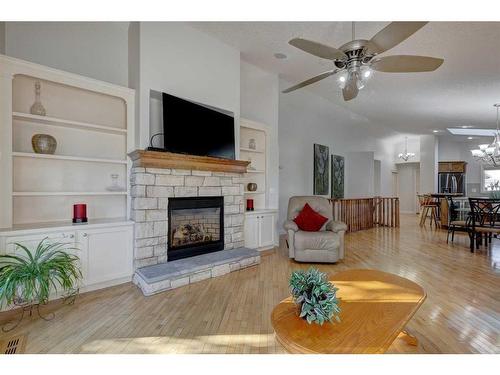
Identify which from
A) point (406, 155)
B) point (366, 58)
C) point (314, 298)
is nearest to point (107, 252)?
point (314, 298)

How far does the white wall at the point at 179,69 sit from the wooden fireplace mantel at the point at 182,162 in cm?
35

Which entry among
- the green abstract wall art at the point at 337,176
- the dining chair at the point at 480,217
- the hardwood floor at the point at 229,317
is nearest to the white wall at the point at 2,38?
the hardwood floor at the point at 229,317

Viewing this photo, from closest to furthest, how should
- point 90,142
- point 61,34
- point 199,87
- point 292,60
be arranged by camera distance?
point 61,34
point 90,142
point 199,87
point 292,60

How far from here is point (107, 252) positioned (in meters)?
3.04

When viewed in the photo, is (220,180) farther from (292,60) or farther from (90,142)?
(292,60)

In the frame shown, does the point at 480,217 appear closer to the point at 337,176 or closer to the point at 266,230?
the point at 337,176

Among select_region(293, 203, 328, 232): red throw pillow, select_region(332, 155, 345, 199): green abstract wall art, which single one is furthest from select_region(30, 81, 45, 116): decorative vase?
select_region(332, 155, 345, 199): green abstract wall art

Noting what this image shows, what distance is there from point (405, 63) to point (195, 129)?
2.59 meters

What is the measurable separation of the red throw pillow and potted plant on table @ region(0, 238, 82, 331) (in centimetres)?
312

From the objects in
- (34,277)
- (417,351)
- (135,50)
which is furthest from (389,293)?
(135,50)

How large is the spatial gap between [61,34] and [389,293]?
4.39 m

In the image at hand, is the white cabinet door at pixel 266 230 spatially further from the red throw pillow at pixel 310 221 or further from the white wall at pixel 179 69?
the white wall at pixel 179 69

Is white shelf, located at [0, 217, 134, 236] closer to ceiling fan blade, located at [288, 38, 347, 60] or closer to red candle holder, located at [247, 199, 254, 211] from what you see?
red candle holder, located at [247, 199, 254, 211]

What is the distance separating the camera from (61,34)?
3.19m
